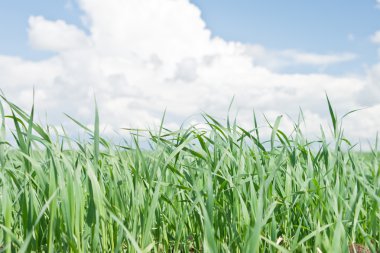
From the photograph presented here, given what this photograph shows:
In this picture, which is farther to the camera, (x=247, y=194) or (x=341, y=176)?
(x=341, y=176)

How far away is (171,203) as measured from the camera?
1.59 meters

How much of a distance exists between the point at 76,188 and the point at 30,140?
0.95ft

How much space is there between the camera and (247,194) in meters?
1.64

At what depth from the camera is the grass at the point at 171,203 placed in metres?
1.31

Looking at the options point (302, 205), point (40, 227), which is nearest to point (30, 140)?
point (40, 227)

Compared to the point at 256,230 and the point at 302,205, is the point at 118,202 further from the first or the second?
the point at 302,205

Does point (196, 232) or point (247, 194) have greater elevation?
point (247, 194)

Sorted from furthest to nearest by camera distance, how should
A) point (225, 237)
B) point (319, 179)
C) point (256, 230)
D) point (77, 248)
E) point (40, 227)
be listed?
point (319, 179) < point (225, 237) < point (40, 227) < point (77, 248) < point (256, 230)

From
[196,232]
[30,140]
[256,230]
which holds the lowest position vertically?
[196,232]

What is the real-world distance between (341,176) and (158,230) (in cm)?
79

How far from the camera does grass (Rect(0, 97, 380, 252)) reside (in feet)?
4.30

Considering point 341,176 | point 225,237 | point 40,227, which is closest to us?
point 40,227

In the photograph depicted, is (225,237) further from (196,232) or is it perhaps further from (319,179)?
(319,179)

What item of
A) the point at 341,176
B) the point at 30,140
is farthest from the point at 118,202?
the point at 341,176
